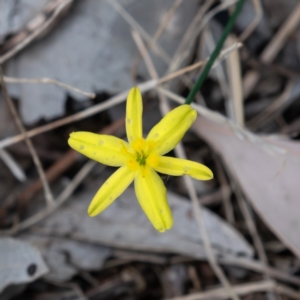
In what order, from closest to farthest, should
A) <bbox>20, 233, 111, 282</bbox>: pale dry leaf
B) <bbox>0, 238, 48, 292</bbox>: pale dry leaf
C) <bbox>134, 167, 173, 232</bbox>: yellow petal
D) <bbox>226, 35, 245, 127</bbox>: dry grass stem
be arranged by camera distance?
<bbox>134, 167, 173, 232</bbox>: yellow petal, <bbox>0, 238, 48, 292</bbox>: pale dry leaf, <bbox>20, 233, 111, 282</bbox>: pale dry leaf, <bbox>226, 35, 245, 127</bbox>: dry grass stem

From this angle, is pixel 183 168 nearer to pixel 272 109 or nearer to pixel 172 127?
pixel 172 127

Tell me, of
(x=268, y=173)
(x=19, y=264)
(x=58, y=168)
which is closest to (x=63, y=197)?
(x=58, y=168)

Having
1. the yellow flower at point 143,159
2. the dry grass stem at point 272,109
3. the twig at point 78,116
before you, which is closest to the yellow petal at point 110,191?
the yellow flower at point 143,159

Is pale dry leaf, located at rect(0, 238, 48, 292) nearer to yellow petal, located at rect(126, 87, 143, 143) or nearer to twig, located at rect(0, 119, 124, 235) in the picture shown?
twig, located at rect(0, 119, 124, 235)

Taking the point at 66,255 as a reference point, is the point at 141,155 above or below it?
above

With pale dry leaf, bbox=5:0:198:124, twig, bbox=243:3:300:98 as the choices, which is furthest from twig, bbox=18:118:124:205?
twig, bbox=243:3:300:98

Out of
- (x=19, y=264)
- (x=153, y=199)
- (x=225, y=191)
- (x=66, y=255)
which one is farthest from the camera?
(x=225, y=191)

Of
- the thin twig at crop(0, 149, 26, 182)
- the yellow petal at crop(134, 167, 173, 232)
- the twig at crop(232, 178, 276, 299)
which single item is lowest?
the twig at crop(232, 178, 276, 299)

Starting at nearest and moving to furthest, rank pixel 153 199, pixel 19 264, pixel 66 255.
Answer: pixel 153 199
pixel 19 264
pixel 66 255
